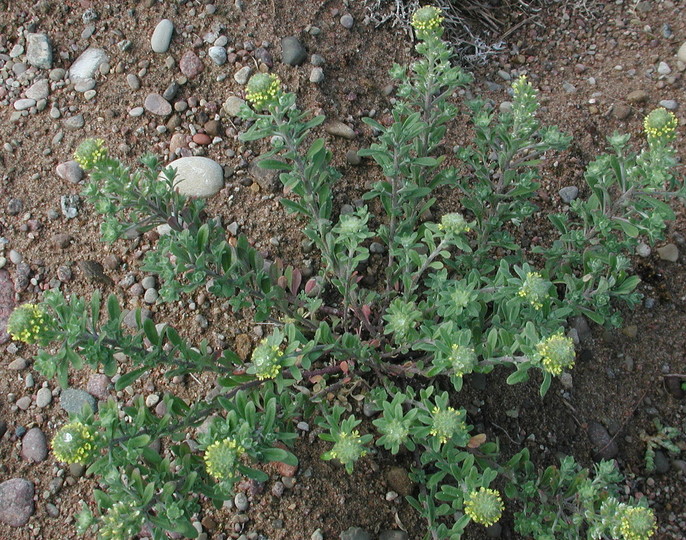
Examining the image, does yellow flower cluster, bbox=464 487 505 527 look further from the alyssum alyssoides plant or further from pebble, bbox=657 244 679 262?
pebble, bbox=657 244 679 262

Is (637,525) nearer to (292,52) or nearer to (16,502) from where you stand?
(16,502)

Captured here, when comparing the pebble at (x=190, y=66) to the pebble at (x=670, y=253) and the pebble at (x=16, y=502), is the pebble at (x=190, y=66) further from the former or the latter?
the pebble at (x=670, y=253)

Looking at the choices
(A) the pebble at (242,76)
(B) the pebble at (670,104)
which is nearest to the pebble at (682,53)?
(B) the pebble at (670,104)

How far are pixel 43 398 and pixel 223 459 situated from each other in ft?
5.70

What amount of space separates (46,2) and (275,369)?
343cm

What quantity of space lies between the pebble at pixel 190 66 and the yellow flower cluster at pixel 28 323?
242 cm

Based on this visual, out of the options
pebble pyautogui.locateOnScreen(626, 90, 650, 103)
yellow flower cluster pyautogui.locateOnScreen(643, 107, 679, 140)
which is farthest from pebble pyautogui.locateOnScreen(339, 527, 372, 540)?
pebble pyautogui.locateOnScreen(626, 90, 650, 103)

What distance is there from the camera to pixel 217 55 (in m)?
4.23

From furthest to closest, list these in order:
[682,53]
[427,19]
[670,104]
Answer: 1. [682,53]
2. [670,104]
3. [427,19]

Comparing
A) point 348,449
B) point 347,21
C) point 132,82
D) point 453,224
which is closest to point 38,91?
point 132,82

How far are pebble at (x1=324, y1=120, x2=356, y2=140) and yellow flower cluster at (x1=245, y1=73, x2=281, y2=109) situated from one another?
1543 mm

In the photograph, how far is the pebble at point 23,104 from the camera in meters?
4.13

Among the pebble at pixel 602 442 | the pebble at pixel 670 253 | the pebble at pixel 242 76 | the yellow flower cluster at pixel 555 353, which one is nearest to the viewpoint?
the yellow flower cluster at pixel 555 353

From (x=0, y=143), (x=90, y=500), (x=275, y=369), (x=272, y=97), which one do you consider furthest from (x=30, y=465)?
(x=272, y=97)
